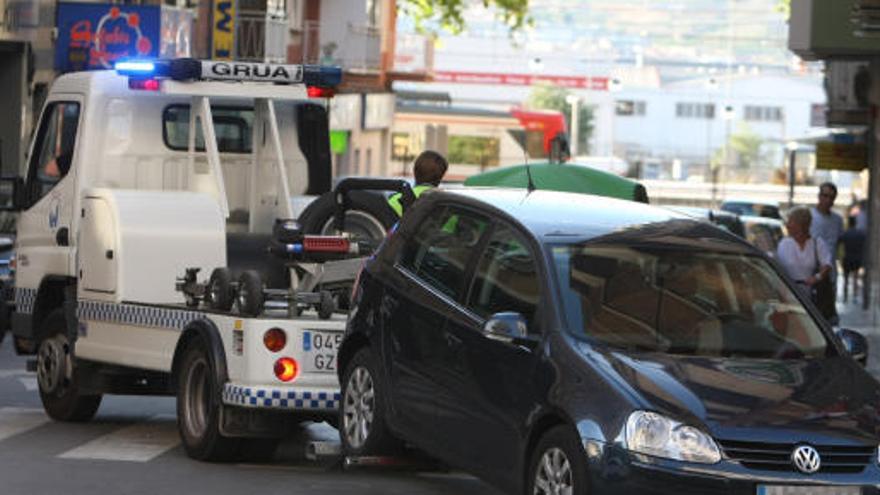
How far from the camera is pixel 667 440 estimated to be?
32.4ft

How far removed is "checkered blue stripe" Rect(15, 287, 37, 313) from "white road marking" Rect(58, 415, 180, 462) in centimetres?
109

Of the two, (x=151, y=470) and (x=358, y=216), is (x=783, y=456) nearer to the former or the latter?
(x=151, y=470)

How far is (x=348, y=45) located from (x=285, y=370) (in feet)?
168

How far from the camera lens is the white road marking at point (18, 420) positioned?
15135 millimetres

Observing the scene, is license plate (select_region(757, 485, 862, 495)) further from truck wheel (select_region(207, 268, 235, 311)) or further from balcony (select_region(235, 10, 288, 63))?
balcony (select_region(235, 10, 288, 63))

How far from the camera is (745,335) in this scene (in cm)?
1105

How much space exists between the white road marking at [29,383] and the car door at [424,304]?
660cm

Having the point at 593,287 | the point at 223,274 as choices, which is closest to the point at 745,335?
the point at 593,287

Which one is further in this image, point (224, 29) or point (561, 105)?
point (561, 105)

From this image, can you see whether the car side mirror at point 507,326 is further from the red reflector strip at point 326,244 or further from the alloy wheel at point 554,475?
the red reflector strip at point 326,244

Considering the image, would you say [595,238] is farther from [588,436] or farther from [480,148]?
[480,148]

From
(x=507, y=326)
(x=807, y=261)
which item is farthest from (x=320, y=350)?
(x=807, y=261)

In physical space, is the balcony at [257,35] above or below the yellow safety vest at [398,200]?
above

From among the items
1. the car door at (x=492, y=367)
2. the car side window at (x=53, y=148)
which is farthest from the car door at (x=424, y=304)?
the car side window at (x=53, y=148)
